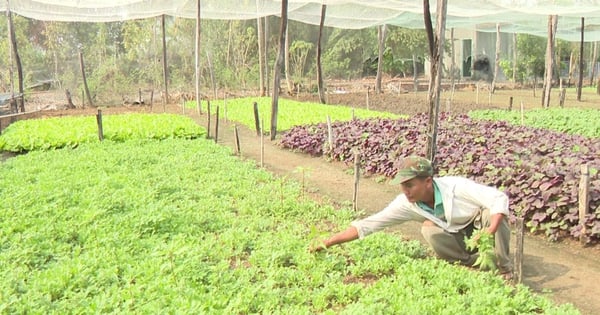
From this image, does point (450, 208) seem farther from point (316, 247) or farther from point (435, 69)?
point (435, 69)

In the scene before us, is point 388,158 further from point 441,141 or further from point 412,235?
point 412,235

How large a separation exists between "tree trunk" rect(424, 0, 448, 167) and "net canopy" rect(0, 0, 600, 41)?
8.23 m

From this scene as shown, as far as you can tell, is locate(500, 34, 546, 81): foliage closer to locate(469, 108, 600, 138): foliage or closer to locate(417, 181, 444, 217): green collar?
locate(469, 108, 600, 138): foliage

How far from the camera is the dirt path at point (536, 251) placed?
15.1ft

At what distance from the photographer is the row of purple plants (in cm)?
611

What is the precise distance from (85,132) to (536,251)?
1029 centimetres

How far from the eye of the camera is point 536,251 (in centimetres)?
570

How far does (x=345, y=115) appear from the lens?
15.9 metres

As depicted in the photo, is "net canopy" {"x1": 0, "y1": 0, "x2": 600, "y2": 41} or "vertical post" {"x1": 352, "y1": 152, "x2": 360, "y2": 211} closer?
"vertical post" {"x1": 352, "y1": 152, "x2": 360, "y2": 211}

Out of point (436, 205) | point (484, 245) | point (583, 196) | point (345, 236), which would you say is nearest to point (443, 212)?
point (436, 205)

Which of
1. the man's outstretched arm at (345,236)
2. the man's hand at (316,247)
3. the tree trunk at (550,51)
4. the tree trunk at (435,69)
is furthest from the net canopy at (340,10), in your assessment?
the man's outstretched arm at (345,236)

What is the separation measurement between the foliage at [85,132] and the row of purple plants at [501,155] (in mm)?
2747

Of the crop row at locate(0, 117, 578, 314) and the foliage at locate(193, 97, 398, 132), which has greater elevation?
the foliage at locate(193, 97, 398, 132)

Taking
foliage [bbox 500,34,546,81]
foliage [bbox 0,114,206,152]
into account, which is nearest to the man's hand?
foliage [bbox 0,114,206,152]
